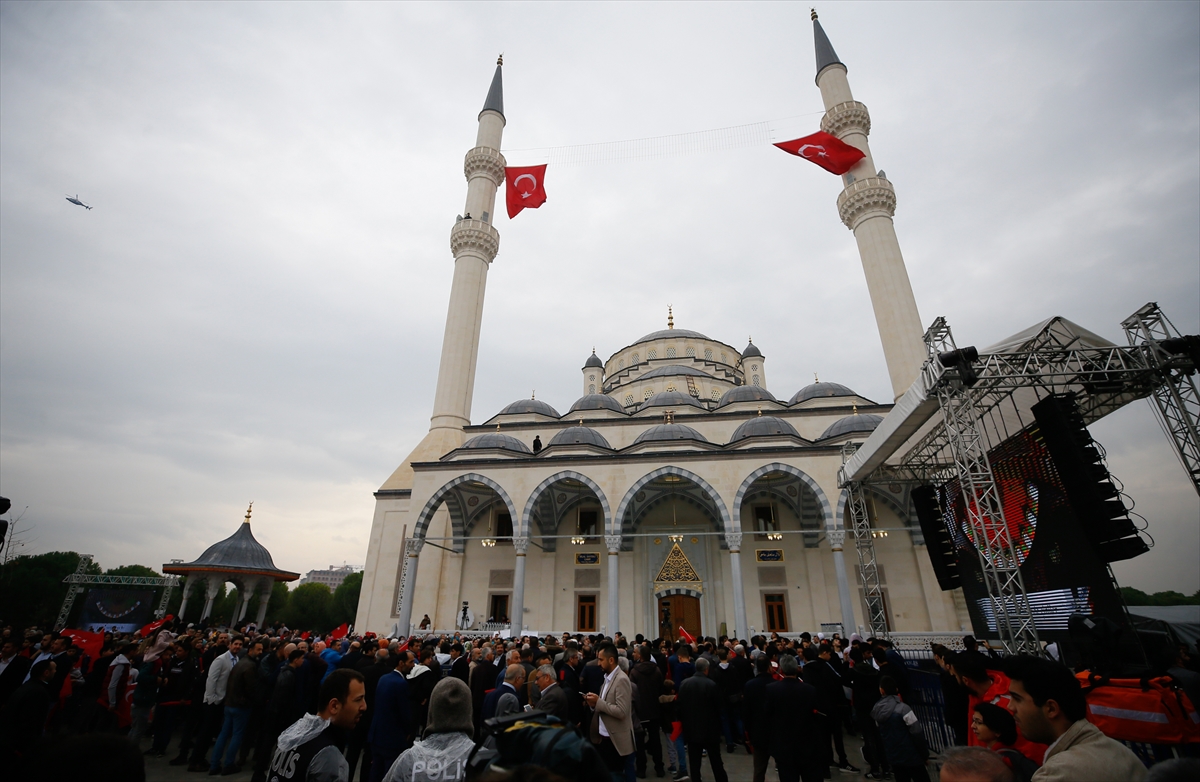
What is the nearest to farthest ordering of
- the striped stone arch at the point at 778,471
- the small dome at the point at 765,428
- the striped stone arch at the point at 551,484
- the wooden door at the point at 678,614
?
the striped stone arch at the point at 778,471
the striped stone arch at the point at 551,484
the wooden door at the point at 678,614
the small dome at the point at 765,428

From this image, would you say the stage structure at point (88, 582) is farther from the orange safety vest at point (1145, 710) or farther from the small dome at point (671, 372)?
the orange safety vest at point (1145, 710)

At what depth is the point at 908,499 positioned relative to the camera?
16156 mm

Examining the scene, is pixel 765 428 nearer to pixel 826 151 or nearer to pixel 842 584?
pixel 842 584

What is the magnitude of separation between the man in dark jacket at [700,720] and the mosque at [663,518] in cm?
906

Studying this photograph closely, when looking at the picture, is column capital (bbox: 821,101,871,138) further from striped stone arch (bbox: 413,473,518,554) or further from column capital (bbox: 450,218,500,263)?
striped stone arch (bbox: 413,473,518,554)

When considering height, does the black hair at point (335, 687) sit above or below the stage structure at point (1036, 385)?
below

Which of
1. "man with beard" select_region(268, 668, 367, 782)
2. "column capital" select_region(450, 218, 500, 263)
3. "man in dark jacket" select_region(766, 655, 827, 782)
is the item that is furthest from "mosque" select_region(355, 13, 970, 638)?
"man with beard" select_region(268, 668, 367, 782)

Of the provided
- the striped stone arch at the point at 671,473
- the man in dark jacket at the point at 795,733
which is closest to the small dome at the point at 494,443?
the striped stone arch at the point at 671,473

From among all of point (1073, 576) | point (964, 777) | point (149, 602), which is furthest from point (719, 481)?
point (149, 602)

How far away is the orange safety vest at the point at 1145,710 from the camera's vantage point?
118 inches

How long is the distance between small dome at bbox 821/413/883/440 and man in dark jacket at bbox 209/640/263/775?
1546 cm

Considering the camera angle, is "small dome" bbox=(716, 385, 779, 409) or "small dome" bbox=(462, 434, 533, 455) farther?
"small dome" bbox=(716, 385, 779, 409)

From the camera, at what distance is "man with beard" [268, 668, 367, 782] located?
239 cm

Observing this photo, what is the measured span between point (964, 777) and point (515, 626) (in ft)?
44.1
